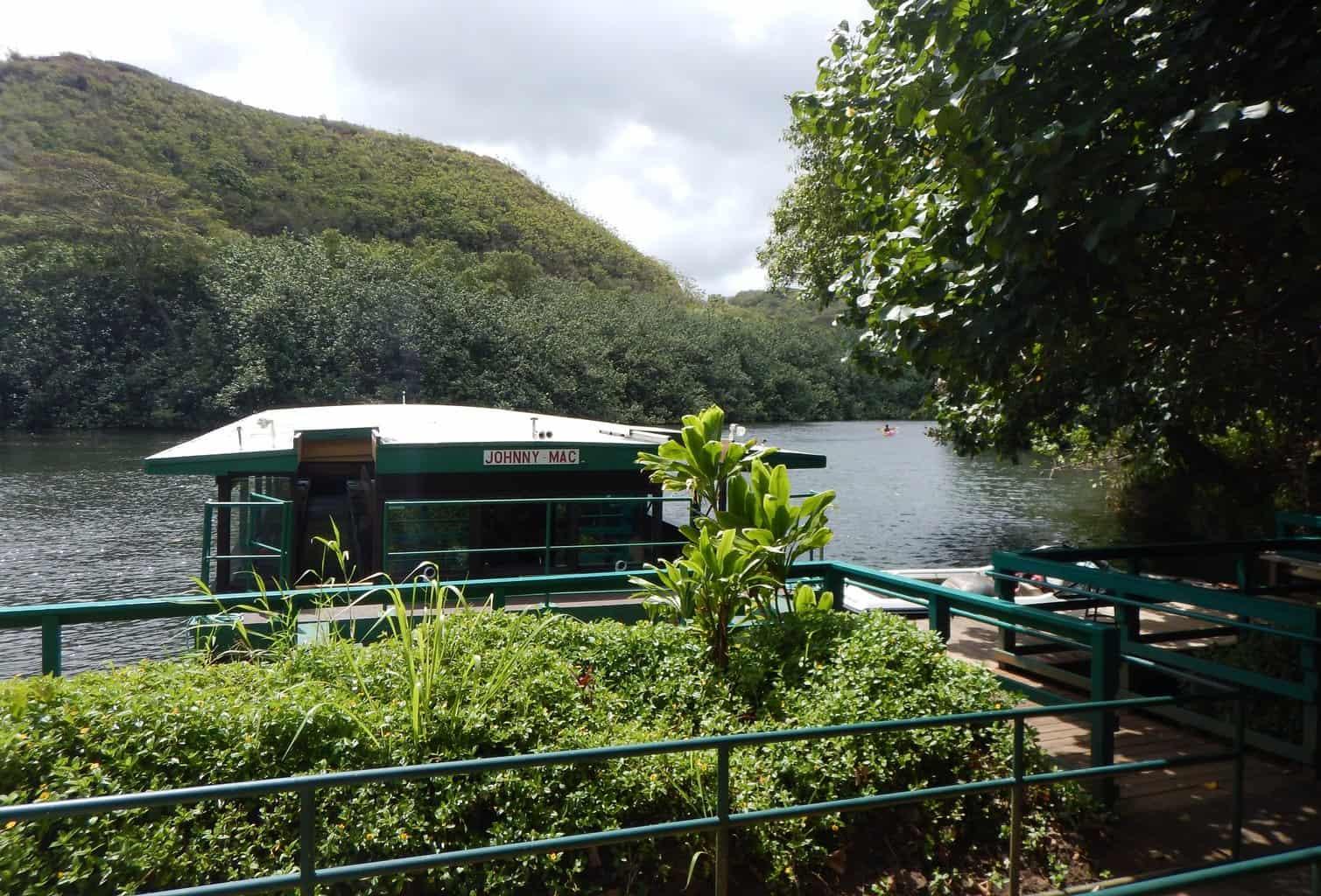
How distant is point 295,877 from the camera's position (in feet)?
9.22

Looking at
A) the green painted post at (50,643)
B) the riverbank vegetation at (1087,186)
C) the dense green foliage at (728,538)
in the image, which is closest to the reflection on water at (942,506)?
the riverbank vegetation at (1087,186)

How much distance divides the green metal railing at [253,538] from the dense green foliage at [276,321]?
38.7m

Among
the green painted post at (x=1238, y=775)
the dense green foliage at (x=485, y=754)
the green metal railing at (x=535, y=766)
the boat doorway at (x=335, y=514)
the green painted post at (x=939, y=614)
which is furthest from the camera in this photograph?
the boat doorway at (x=335, y=514)

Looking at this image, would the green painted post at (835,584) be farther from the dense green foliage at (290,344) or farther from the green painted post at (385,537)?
the dense green foliage at (290,344)

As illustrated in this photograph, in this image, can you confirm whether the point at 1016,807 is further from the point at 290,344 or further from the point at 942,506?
the point at 290,344

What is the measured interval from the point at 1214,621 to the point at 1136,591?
75 cm

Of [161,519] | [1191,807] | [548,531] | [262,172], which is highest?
[262,172]

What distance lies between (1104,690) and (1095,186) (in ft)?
9.12

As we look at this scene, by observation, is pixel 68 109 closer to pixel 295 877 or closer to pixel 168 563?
pixel 168 563

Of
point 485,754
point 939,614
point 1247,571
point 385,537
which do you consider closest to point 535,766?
point 485,754

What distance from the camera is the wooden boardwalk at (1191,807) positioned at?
4.57 m

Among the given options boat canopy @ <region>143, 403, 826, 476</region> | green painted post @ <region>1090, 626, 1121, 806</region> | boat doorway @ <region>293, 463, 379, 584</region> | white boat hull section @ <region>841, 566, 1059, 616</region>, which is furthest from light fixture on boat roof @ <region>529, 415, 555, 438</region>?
green painted post @ <region>1090, 626, 1121, 806</region>

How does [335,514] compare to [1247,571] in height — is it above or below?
above

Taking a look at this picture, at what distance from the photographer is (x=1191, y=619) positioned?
701 cm
